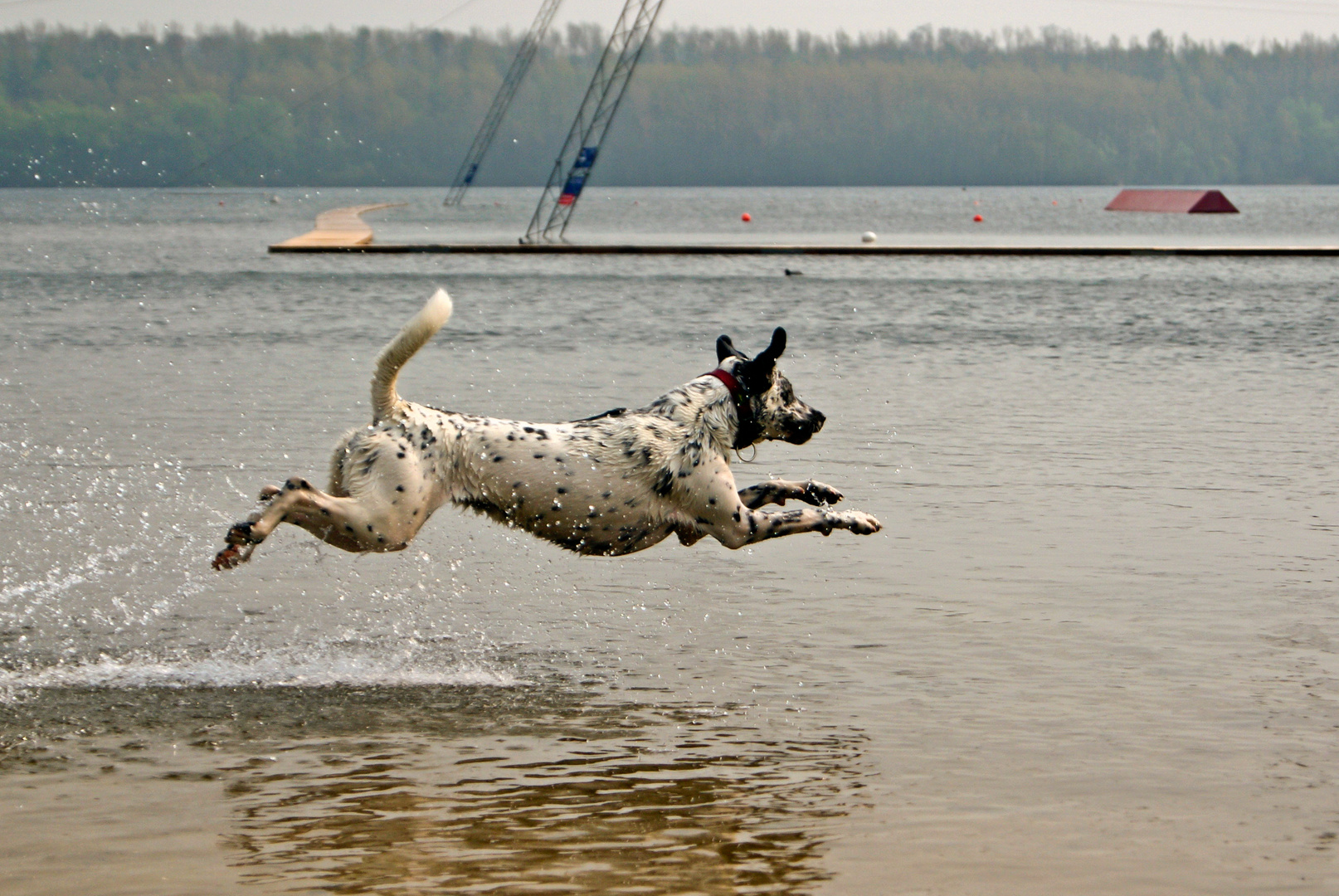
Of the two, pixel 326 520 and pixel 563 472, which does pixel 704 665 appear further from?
pixel 326 520

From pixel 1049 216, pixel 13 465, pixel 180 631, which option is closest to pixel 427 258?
pixel 13 465

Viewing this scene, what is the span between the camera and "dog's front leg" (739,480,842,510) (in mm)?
8219

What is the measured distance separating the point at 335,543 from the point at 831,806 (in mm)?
2517

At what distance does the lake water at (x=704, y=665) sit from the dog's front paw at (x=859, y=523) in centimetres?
59

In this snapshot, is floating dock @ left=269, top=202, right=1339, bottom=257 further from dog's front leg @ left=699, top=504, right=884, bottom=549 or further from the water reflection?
the water reflection

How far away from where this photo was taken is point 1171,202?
389ft

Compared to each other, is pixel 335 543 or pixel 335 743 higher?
pixel 335 543

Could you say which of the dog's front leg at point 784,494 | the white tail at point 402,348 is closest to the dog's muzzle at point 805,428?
the dog's front leg at point 784,494

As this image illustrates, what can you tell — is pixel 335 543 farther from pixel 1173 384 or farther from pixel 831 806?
pixel 1173 384

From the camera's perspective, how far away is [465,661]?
793 centimetres

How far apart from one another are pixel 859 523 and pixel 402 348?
2.30 m

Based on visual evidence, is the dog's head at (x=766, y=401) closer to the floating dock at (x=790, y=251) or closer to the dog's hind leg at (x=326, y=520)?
the dog's hind leg at (x=326, y=520)

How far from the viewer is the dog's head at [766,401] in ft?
25.6

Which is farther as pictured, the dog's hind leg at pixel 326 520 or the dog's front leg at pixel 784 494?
the dog's front leg at pixel 784 494
